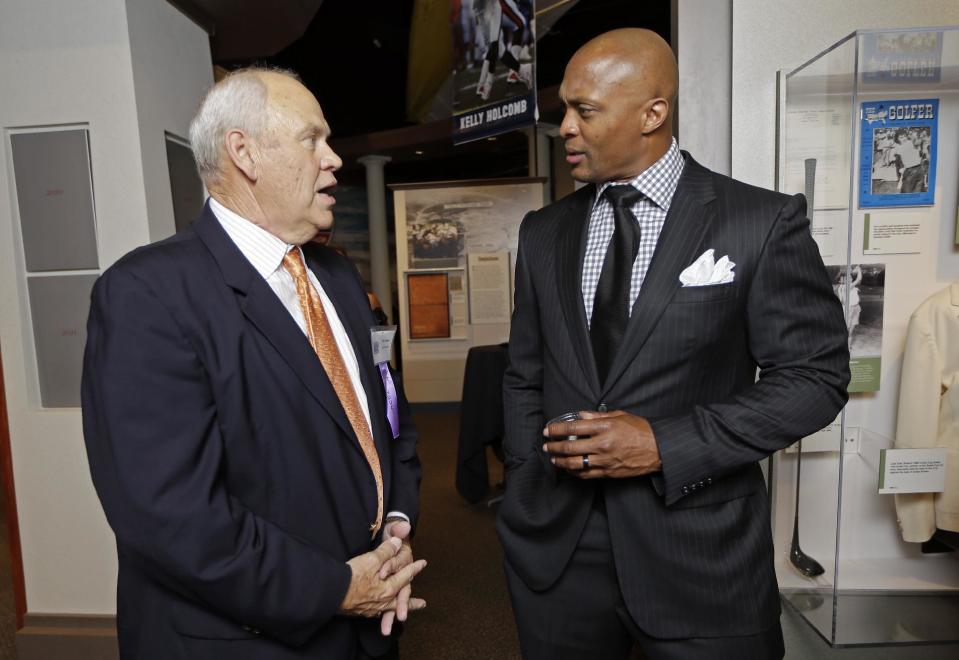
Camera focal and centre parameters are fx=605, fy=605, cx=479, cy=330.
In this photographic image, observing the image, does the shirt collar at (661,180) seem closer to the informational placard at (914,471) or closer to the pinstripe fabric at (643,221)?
the pinstripe fabric at (643,221)

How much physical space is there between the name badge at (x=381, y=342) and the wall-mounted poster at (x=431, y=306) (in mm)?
5649

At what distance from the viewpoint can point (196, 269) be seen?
101cm

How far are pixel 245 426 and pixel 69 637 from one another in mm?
2275

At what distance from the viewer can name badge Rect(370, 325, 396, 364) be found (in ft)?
4.33

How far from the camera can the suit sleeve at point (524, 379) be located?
58.6 inches

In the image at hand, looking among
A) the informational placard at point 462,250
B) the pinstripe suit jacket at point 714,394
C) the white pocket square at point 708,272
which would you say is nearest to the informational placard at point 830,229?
the pinstripe suit jacket at point 714,394

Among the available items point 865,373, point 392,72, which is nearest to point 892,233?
point 865,373

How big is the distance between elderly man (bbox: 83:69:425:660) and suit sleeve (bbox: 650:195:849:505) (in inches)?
24.2

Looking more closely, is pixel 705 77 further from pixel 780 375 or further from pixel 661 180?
pixel 780 375

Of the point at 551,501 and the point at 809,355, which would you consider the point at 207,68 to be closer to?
the point at 551,501

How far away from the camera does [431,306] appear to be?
7.02 metres

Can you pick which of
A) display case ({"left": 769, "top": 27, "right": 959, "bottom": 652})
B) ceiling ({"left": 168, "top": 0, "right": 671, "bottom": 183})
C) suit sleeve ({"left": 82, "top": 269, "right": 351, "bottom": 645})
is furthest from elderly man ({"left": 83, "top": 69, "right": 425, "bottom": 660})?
ceiling ({"left": 168, "top": 0, "right": 671, "bottom": 183})

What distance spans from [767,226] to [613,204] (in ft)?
1.06

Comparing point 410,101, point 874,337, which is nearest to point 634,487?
point 874,337
